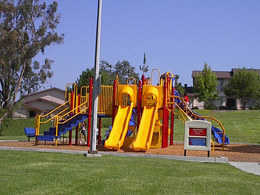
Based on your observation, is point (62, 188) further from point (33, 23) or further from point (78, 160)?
point (33, 23)

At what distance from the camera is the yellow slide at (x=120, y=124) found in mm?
18500

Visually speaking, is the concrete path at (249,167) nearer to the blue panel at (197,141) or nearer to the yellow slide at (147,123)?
the blue panel at (197,141)

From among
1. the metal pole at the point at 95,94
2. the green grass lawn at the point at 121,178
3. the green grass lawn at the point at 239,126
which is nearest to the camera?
the green grass lawn at the point at 121,178

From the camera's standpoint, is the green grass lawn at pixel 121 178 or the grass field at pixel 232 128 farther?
the grass field at pixel 232 128

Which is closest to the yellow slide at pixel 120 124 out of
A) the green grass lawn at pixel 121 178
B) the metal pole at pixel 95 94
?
the metal pole at pixel 95 94

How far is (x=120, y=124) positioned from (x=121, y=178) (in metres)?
10.3

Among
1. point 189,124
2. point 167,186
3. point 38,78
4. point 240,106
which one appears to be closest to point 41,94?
point 38,78

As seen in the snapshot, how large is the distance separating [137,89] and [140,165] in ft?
30.4

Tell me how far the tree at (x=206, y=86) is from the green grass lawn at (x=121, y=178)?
5839 cm

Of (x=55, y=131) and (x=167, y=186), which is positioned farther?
(x=55, y=131)

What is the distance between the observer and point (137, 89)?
21.2 meters

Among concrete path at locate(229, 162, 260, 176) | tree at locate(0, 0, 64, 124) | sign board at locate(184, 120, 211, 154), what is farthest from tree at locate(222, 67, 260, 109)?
concrete path at locate(229, 162, 260, 176)

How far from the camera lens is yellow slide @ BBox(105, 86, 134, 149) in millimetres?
18500

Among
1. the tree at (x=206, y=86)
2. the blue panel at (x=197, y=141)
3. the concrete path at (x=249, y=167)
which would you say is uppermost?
the tree at (x=206, y=86)
